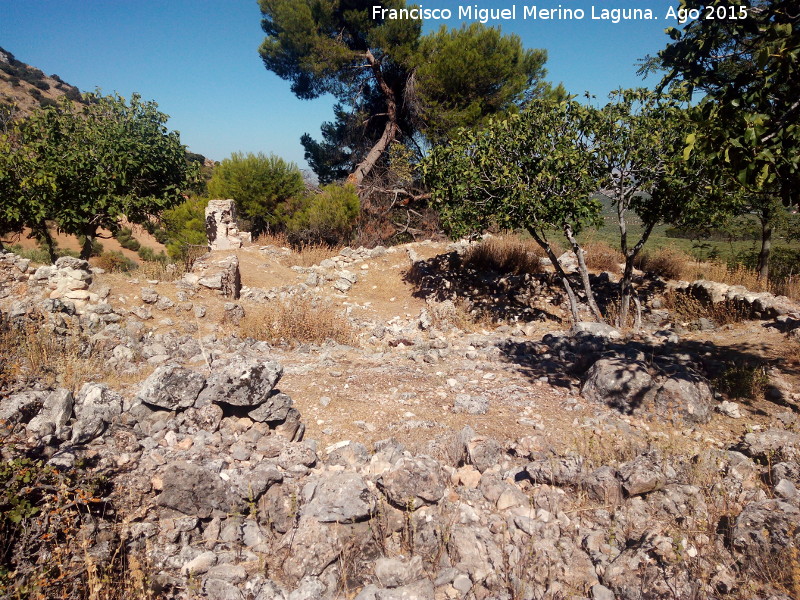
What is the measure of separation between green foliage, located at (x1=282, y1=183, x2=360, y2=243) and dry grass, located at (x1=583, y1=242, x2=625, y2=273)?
7.00 meters

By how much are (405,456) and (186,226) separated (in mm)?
12885

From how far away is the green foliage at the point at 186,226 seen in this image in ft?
44.5

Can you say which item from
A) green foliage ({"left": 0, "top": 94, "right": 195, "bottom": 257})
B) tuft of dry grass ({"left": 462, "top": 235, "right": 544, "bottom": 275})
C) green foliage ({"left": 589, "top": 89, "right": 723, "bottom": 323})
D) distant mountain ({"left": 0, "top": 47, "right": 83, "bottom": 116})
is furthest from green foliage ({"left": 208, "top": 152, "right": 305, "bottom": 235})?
distant mountain ({"left": 0, "top": 47, "right": 83, "bottom": 116})

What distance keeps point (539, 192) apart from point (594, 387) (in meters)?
3.34

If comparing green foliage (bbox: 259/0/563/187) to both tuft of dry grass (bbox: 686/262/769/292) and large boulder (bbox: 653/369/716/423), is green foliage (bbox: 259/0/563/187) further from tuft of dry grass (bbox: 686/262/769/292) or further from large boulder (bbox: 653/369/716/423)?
large boulder (bbox: 653/369/716/423)

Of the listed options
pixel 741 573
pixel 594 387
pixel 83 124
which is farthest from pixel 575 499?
pixel 83 124

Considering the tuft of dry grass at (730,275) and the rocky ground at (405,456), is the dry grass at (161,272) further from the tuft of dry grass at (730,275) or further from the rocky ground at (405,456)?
the tuft of dry grass at (730,275)

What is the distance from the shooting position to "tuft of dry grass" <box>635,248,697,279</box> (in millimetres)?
9477

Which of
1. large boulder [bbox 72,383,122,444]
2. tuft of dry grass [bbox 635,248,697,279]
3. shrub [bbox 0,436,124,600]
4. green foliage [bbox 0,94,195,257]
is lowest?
shrub [bbox 0,436,124,600]

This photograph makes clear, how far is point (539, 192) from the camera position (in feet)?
22.5

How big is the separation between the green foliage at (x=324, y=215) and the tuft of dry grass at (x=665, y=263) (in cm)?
815

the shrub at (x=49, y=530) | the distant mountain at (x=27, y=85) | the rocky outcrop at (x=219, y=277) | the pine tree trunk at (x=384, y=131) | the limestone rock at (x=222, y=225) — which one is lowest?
the shrub at (x=49, y=530)

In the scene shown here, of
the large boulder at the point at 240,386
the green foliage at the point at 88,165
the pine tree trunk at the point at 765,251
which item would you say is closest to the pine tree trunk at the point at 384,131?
the green foliage at the point at 88,165

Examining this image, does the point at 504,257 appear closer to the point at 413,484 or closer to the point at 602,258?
the point at 602,258
